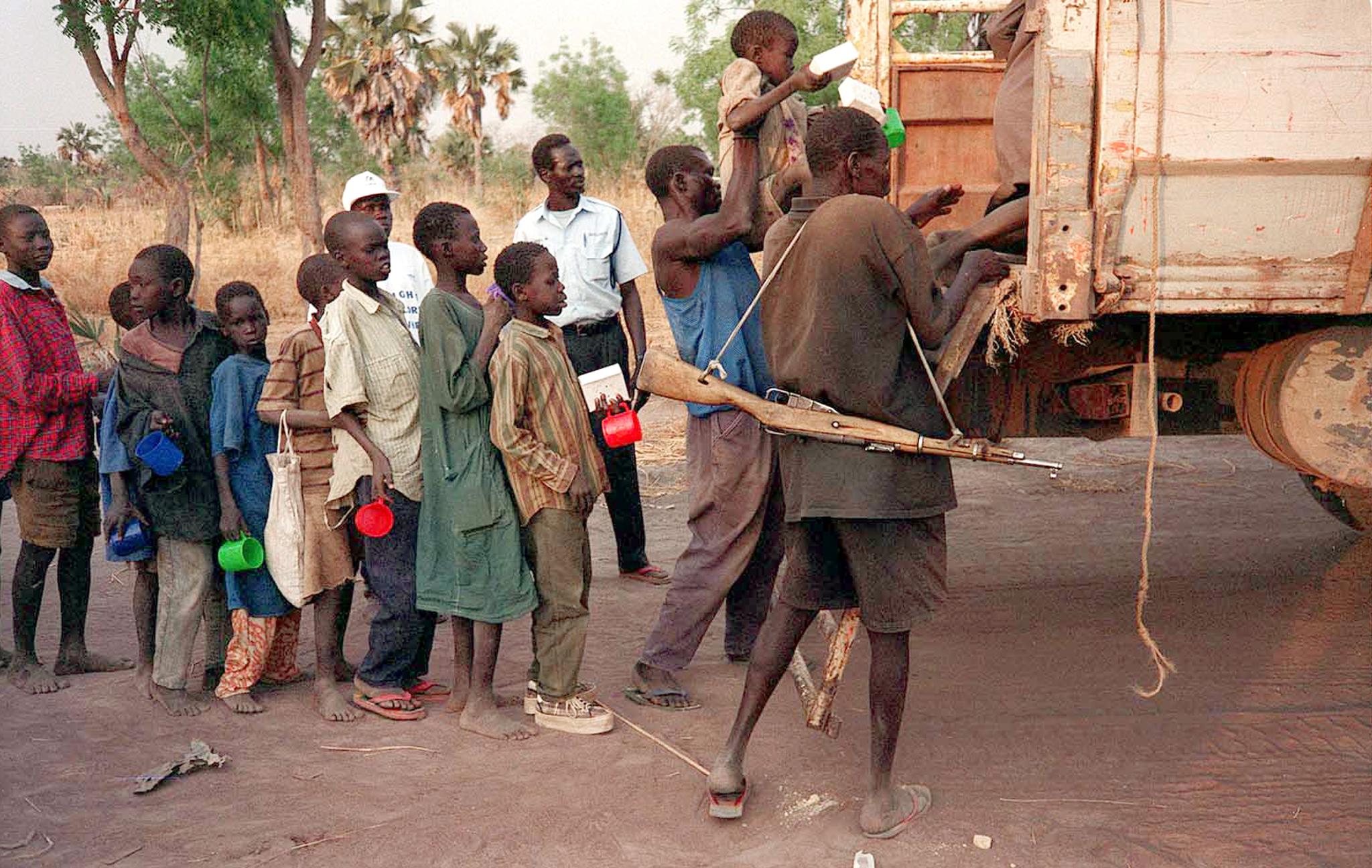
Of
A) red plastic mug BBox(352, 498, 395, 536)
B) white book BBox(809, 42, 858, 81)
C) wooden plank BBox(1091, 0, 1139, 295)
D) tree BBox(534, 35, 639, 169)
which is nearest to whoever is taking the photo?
wooden plank BBox(1091, 0, 1139, 295)

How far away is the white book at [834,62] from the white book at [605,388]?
1.08 metres

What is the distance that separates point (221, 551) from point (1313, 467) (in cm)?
326

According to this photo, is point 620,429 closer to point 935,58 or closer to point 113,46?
point 935,58

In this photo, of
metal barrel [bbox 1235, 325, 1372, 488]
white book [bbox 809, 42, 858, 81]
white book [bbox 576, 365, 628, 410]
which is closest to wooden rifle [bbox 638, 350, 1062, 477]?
white book [bbox 576, 365, 628, 410]

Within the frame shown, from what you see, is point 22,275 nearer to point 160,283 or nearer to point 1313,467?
point 160,283

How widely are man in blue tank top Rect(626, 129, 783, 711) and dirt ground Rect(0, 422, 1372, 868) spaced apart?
0.26 m

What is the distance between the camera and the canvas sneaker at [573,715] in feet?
12.3

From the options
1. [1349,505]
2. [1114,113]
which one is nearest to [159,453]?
[1114,113]

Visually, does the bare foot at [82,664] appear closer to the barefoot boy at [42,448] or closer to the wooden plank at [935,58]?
the barefoot boy at [42,448]

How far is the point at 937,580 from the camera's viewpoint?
3.01 m

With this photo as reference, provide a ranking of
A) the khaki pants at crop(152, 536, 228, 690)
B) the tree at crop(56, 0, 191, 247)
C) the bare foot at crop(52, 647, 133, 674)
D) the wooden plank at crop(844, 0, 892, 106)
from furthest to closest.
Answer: the tree at crop(56, 0, 191, 247)
the wooden plank at crop(844, 0, 892, 106)
the bare foot at crop(52, 647, 133, 674)
the khaki pants at crop(152, 536, 228, 690)

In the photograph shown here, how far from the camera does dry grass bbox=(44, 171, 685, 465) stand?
43.7ft

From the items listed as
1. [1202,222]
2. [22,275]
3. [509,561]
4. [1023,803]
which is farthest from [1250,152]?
[22,275]

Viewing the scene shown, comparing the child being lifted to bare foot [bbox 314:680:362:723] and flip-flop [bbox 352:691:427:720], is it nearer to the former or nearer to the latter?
flip-flop [bbox 352:691:427:720]
